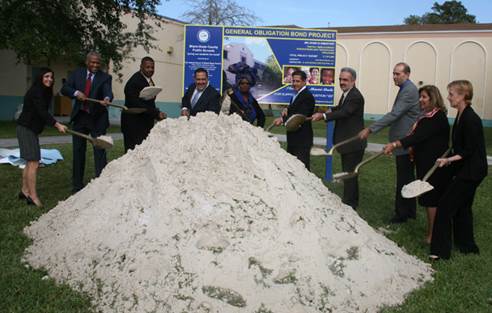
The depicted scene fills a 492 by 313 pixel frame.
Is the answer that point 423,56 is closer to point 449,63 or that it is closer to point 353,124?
point 449,63

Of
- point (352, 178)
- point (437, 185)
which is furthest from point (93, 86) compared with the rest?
point (437, 185)

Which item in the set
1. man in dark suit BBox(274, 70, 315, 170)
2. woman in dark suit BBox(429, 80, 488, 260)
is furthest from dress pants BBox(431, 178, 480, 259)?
man in dark suit BBox(274, 70, 315, 170)

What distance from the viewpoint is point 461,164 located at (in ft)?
14.8

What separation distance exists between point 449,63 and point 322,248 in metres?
26.5

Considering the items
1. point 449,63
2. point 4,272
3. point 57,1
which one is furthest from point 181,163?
point 449,63

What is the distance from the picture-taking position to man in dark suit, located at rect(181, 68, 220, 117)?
584cm

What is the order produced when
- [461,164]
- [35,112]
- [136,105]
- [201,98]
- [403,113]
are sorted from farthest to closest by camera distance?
[136,105] → [201,98] → [35,112] → [403,113] → [461,164]

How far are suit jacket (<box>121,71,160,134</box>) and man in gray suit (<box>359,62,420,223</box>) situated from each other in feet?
8.54

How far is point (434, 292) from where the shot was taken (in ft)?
12.3

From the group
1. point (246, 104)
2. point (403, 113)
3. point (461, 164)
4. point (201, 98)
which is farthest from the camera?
point (246, 104)

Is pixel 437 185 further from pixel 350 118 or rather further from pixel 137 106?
pixel 137 106

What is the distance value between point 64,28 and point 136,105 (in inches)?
459

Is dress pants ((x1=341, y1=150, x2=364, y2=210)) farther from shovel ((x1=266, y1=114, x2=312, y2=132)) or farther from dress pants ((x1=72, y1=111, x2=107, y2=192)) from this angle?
dress pants ((x1=72, y1=111, x2=107, y2=192))

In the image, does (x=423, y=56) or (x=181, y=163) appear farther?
(x=423, y=56)
